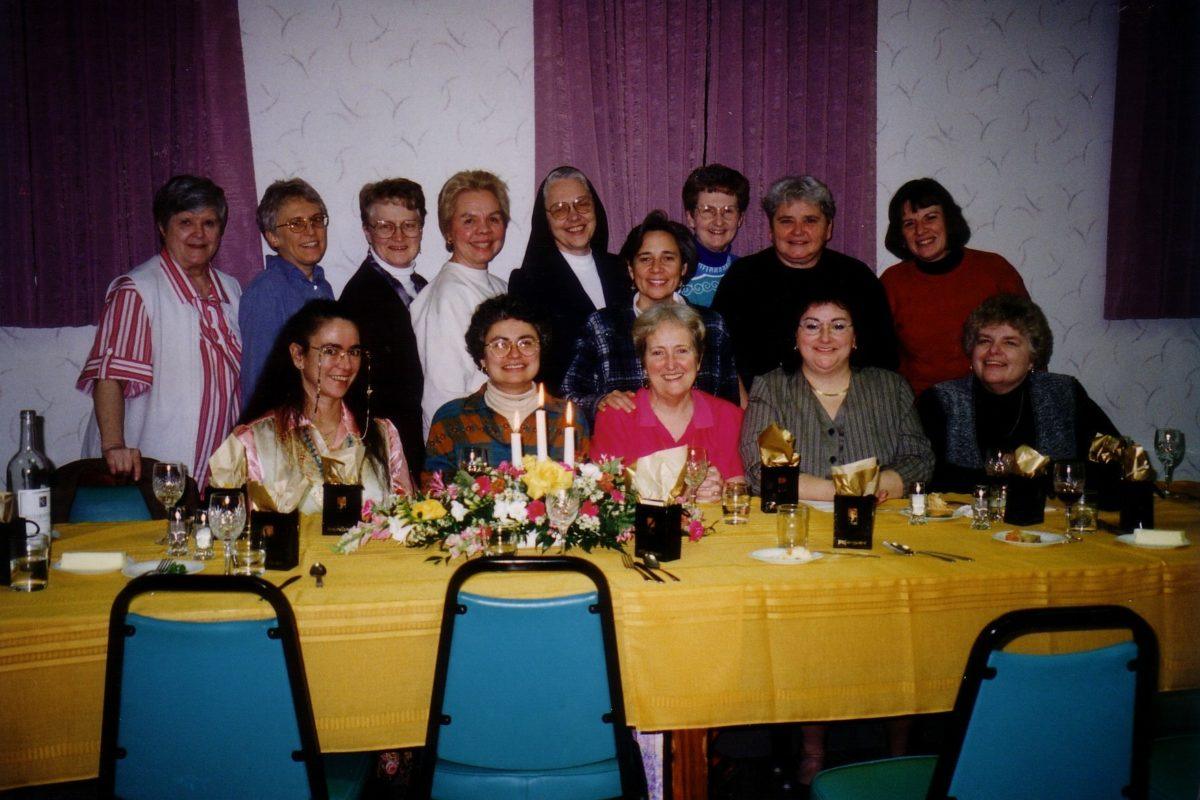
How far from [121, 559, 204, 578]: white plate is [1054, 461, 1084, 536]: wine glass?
2.38 m

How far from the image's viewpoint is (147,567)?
1.88 m

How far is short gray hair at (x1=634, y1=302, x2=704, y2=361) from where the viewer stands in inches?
116

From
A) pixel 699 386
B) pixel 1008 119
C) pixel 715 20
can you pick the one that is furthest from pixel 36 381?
pixel 1008 119

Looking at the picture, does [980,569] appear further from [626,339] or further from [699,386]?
[626,339]

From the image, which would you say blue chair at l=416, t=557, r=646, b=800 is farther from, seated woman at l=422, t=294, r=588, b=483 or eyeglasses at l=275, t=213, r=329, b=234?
eyeglasses at l=275, t=213, r=329, b=234

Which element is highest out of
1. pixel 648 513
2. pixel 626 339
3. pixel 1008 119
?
pixel 1008 119

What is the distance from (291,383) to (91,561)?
42.4 inches

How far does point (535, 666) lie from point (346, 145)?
337 centimetres

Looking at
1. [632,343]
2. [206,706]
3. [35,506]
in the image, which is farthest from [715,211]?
[206,706]

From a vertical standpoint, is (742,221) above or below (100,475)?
above

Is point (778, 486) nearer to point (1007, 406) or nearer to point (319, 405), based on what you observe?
point (1007, 406)

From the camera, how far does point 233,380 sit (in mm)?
3705

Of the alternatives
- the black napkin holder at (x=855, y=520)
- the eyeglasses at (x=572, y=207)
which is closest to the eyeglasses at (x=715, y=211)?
the eyeglasses at (x=572, y=207)

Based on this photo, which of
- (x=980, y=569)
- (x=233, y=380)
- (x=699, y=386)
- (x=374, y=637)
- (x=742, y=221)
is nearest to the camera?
(x=374, y=637)
